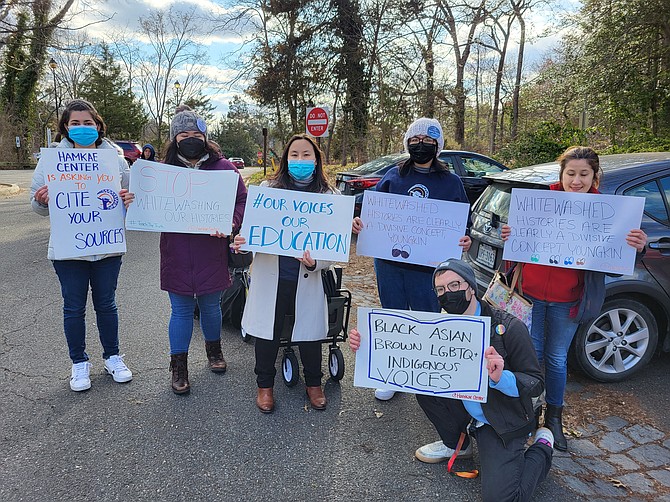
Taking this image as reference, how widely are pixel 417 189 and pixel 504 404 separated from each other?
5.10 feet

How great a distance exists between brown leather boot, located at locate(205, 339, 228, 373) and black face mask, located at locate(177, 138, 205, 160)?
4.88 ft

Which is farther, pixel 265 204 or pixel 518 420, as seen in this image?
pixel 265 204

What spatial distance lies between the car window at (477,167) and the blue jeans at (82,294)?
7.81 metres

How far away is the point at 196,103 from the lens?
163 ft

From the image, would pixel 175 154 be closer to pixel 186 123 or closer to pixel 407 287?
pixel 186 123

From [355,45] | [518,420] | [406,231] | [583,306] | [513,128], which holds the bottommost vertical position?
[518,420]

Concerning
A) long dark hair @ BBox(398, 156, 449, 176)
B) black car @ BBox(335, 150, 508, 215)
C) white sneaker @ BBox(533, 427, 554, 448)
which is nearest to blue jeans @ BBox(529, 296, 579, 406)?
white sneaker @ BBox(533, 427, 554, 448)

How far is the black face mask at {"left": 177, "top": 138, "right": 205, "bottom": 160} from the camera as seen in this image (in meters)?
3.42

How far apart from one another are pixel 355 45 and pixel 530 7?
863cm

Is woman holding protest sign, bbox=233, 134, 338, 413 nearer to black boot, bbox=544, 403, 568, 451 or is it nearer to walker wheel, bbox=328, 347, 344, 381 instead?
walker wheel, bbox=328, 347, 344, 381

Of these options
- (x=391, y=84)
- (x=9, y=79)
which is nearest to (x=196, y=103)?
(x=9, y=79)

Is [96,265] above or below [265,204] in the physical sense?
below

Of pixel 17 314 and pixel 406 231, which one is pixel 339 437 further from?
pixel 17 314

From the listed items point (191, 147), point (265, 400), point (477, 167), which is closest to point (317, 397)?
point (265, 400)
